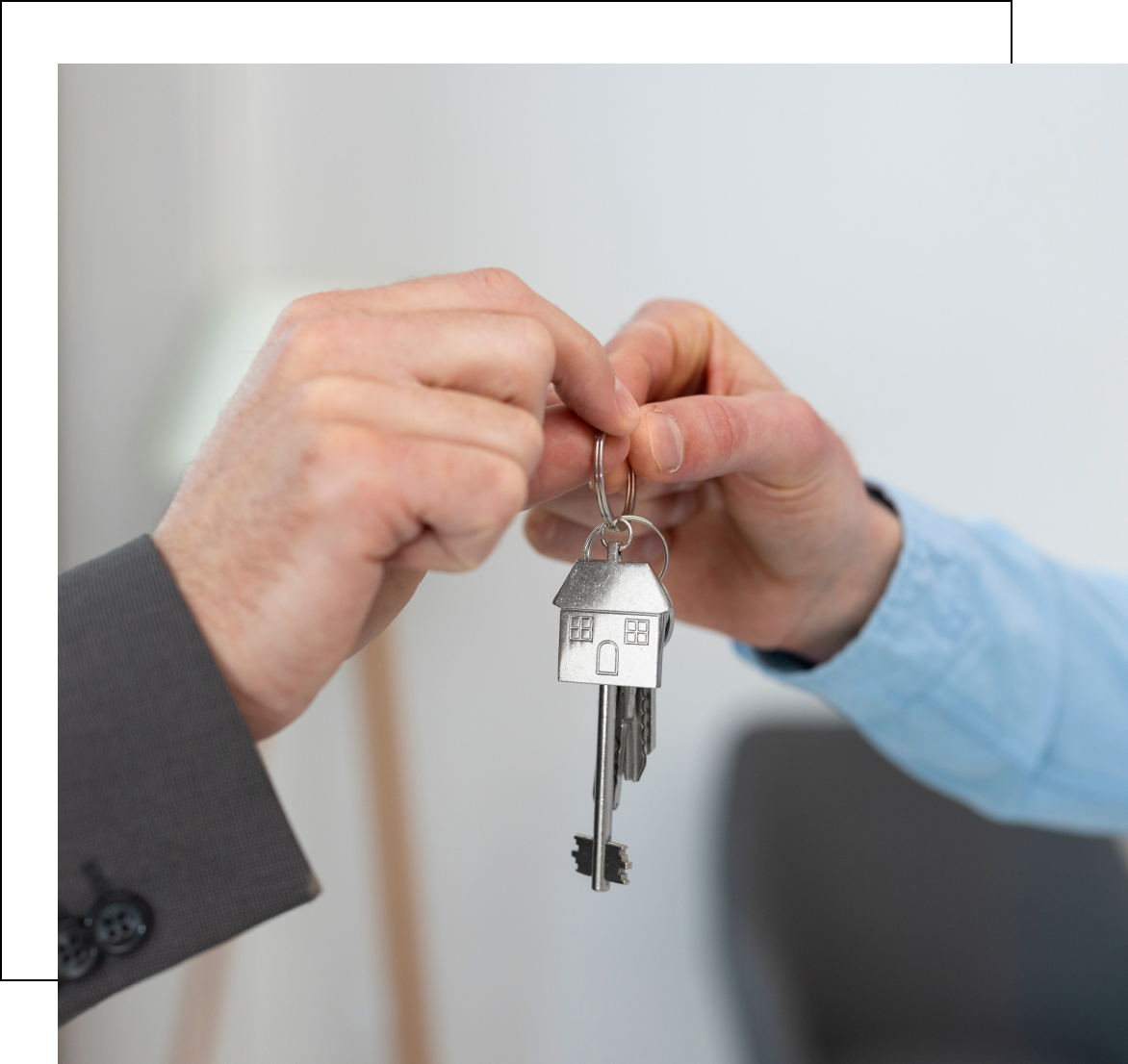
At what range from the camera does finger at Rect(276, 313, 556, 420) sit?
2.03 ft

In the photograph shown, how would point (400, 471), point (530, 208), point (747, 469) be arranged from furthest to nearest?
point (530, 208) < point (747, 469) < point (400, 471)

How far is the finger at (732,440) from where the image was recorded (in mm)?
809

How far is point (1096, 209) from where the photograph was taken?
1712mm

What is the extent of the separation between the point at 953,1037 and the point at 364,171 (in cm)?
213

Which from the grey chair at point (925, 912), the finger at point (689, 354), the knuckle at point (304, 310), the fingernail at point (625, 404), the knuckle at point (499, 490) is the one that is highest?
the finger at point (689, 354)

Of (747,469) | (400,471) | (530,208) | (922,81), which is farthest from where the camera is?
(530,208)

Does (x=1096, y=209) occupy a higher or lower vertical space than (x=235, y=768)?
higher

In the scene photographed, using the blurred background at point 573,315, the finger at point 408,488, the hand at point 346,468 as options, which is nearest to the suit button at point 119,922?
the hand at point 346,468

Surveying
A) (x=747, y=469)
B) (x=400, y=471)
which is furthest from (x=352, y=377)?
(x=747, y=469)

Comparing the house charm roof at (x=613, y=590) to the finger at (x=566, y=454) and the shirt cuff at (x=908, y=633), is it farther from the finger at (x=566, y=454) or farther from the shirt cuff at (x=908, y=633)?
the shirt cuff at (x=908, y=633)

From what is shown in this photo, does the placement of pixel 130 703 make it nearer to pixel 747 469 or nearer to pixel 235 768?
pixel 235 768

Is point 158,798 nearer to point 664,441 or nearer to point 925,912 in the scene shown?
point 664,441

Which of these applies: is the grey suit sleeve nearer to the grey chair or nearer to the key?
the key

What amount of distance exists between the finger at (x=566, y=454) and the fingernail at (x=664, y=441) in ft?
0.08
